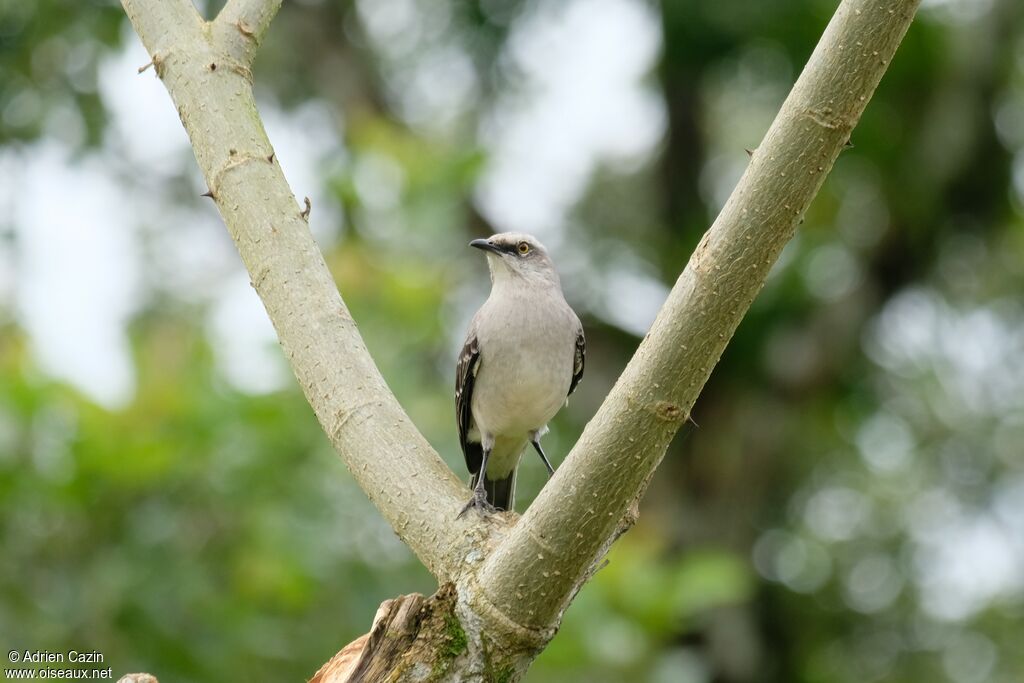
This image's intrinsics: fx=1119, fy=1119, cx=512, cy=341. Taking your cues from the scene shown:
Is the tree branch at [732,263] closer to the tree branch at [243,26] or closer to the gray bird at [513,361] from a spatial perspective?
the tree branch at [243,26]

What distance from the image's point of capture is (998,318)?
48.8 ft

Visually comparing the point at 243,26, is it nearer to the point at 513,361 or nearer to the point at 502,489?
the point at 513,361

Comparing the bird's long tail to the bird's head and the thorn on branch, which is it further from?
the thorn on branch

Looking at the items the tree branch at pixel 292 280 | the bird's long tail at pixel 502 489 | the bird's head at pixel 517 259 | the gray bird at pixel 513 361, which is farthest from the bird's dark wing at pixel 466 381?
the tree branch at pixel 292 280

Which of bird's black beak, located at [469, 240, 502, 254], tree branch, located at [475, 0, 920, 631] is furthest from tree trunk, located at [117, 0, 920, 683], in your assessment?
bird's black beak, located at [469, 240, 502, 254]

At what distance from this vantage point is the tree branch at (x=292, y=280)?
145 inches

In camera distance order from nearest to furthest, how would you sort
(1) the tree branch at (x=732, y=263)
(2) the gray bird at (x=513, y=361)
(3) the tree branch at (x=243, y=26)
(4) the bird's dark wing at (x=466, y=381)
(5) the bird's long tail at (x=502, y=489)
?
1. (1) the tree branch at (x=732, y=263)
2. (3) the tree branch at (x=243, y=26)
3. (2) the gray bird at (x=513, y=361)
4. (4) the bird's dark wing at (x=466, y=381)
5. (5) the bird's long tail at (x=502, y=489)

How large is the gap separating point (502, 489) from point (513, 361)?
1175 millimetres

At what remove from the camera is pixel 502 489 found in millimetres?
7133

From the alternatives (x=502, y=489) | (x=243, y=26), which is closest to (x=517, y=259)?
(x=502, y=489)

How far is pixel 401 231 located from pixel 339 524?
2.47 m

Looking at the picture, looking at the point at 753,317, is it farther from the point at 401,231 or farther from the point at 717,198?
the point at 401,231

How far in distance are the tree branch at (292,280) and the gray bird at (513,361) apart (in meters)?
2.43

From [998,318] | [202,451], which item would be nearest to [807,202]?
[202,451]
